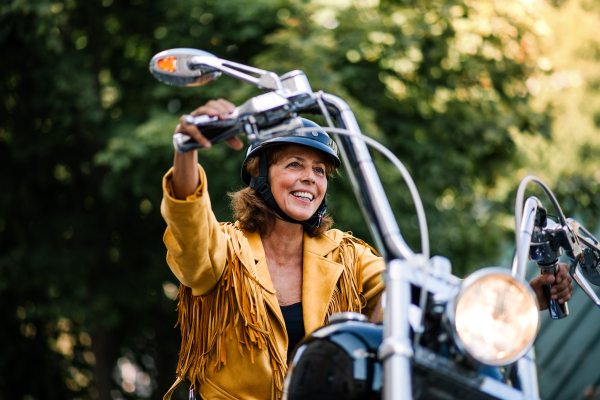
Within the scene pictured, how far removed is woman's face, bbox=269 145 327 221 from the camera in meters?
2.62

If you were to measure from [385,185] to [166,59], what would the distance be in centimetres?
428

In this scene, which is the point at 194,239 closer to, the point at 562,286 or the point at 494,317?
the point at 494,317

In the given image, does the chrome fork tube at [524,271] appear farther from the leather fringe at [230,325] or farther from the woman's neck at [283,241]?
the woman's neck at [283,241]

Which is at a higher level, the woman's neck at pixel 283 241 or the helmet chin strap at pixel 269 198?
the helmet chin strap at pixel 269 198

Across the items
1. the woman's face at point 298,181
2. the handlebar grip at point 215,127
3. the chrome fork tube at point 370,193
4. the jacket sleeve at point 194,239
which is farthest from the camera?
the woman's face at point 298,181

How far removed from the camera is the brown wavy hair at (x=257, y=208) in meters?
2.69

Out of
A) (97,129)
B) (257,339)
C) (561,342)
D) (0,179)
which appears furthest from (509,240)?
(0,179)

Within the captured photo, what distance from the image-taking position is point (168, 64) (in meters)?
1.64

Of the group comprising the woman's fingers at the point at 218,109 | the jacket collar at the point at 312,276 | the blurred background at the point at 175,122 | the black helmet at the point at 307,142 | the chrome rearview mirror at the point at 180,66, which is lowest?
the blurred background at the point at 175,122

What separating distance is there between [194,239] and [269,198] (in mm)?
773

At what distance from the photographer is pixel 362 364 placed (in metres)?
1.46

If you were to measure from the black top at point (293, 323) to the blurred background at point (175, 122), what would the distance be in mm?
2964

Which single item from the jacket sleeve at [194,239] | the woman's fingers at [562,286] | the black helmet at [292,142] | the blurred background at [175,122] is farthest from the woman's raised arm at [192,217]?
the blurred background at [175,122]

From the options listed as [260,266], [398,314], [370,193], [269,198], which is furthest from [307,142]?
[398,314]
